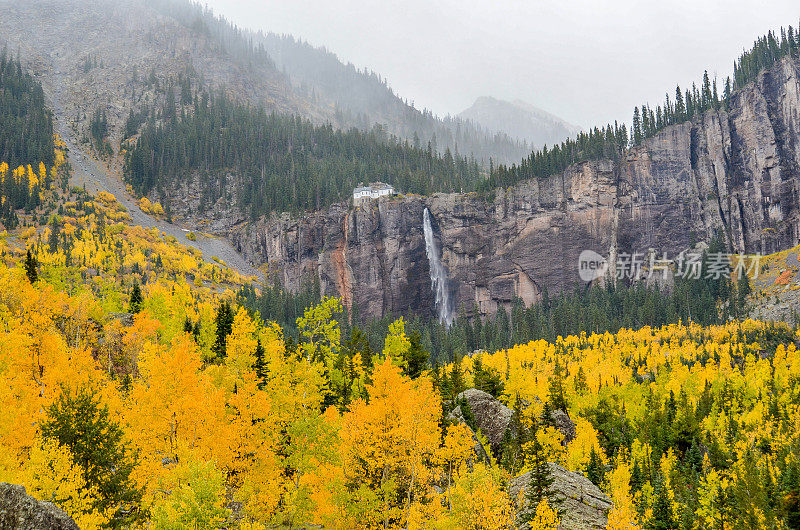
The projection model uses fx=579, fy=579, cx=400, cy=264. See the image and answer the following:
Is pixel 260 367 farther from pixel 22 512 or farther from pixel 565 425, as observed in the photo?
pixel 565 425

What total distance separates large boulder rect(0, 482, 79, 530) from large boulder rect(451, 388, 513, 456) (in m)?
53.4

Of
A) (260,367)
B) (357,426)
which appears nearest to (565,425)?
(260,367)

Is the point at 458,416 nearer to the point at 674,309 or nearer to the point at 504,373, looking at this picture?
the point at 504,373

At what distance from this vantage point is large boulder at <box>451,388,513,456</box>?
243 ft

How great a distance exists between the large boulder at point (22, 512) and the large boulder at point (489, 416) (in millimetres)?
53405

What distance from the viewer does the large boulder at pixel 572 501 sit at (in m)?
54.1

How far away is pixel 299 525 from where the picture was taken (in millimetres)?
45656

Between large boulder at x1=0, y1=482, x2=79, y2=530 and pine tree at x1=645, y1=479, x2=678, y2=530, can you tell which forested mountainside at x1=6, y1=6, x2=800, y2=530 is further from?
pine tree at x1=645, y1=479, x2=678, y2=530

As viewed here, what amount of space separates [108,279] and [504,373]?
107 metres

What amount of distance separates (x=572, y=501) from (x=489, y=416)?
16.6 m

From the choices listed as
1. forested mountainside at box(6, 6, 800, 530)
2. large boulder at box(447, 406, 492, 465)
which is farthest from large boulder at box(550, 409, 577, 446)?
large boulder at box(447, 406, 492, 465)

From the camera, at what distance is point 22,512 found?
2327 centimetres

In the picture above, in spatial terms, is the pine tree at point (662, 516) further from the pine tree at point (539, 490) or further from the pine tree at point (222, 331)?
the pine tree at point (222, 331)

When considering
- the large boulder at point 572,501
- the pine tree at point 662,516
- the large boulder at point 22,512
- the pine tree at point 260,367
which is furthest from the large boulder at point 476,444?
the large boulder at point 22,512
